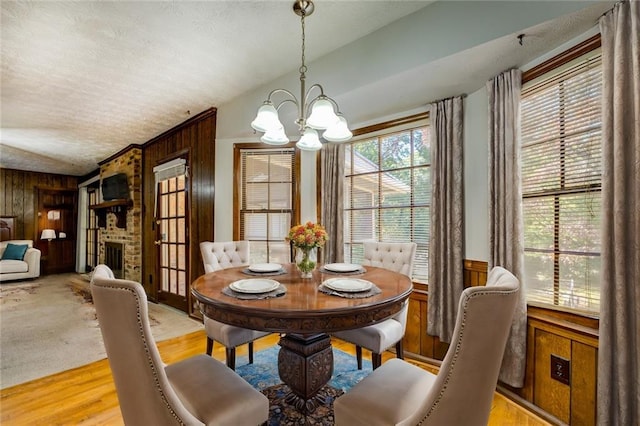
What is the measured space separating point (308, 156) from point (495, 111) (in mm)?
1932

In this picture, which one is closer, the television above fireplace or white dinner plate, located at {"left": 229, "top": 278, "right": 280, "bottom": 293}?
white dinner plate, located at {"left": 229, "top": 278, "right": 280, "bottom": 293}

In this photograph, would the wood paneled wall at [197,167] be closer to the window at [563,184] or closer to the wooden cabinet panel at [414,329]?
the wooden cabinet panel at [414,329]

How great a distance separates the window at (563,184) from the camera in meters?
1.68

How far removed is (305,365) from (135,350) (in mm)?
1050

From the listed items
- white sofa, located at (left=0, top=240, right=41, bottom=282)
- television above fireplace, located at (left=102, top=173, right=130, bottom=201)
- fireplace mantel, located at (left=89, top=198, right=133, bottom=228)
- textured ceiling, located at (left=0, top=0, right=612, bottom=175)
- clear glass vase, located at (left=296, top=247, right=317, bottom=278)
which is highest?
textured ceiling, located at (left=0, top=0, right=612, bottom=175)

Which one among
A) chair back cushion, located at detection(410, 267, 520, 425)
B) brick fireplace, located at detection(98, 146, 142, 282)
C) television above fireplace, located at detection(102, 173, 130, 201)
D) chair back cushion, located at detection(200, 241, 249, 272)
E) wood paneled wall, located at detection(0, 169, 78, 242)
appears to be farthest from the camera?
wood paneled wall, located at detection(0, 169, 78, 242)

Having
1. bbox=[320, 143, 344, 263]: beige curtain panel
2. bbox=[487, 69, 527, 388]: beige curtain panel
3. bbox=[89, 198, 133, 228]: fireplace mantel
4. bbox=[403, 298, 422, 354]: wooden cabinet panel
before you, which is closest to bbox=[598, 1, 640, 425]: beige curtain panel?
bbox=[487, 69, 527, 388]: beige curtain panel

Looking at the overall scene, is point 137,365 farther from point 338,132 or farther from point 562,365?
point 562,365

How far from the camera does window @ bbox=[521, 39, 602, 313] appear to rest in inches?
66.1

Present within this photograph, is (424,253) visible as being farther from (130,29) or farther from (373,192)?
(130,29)

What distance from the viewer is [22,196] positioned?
23.7 feet

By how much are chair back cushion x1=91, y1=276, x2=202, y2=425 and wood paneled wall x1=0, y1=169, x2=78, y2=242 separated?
9.14 meters

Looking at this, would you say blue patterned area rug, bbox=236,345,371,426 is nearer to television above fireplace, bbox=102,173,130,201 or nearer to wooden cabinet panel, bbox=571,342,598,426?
wooden cabinet panel, bbox=571,342,598,426

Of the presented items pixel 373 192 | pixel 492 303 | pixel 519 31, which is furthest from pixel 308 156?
pixel 492 303
